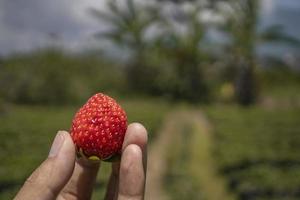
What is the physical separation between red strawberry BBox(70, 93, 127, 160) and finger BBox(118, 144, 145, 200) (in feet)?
0.45

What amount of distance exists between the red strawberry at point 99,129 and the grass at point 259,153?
398 cm

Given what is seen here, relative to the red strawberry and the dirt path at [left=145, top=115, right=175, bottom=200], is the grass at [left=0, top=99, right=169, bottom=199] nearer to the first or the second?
the dirt path at [left=145, top=115, right=175, bottom=200]

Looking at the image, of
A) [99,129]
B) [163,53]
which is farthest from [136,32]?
[99,129]

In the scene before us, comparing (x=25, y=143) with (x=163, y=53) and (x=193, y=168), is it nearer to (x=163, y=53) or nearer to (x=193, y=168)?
(x=193, y=168)

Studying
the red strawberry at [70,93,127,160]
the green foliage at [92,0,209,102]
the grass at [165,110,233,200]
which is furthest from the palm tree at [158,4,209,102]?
the red strawberry at [70,93,127,160]

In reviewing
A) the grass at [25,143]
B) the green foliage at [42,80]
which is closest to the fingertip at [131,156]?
the grass at [25,143]

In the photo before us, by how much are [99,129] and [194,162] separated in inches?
234

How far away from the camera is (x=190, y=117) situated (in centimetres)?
1165

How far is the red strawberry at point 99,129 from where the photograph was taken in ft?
3.60

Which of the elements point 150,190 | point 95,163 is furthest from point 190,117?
point 95,163

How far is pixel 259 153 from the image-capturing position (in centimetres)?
671

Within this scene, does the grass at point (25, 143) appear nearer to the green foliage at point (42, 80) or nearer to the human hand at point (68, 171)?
the green foliage at point (42, 80)

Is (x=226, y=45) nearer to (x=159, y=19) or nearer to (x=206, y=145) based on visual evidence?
(x=159, y=19)

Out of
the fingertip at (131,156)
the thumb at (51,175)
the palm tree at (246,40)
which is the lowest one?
the thumb at (51,175)
